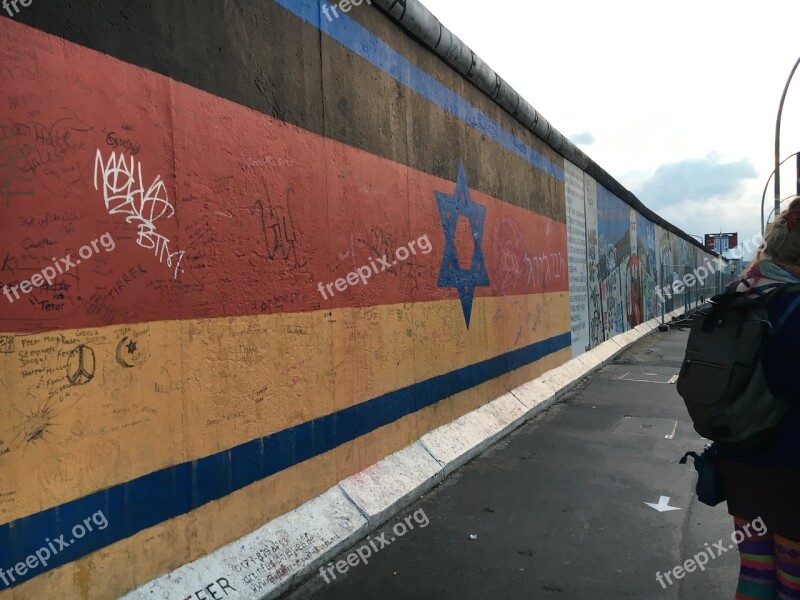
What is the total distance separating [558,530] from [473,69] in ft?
17.1

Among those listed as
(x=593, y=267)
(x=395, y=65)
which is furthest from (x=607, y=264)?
(x=395, y=65)

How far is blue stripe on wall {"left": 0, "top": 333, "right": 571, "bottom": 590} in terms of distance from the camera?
238 cm

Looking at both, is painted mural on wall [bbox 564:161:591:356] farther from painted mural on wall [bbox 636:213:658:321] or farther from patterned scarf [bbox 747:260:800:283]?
patterned scarf [bbox 747:260:800:283]

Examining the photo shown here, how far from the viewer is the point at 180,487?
303 cm

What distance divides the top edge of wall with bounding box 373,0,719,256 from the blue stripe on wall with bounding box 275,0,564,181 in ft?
1.01

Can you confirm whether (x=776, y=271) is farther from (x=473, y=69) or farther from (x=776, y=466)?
(x=473, y=69)

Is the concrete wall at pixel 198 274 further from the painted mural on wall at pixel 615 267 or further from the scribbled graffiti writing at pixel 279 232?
the painted mural on wall at pixel 615 267

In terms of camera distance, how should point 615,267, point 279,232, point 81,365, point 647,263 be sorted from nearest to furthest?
1. point 81,365
2. point 279,232
3. point 615,267
4. point 647,263

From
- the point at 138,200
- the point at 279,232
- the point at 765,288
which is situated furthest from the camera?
the point at 279,232

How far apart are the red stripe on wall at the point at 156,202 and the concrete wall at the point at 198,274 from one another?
0.4 inches

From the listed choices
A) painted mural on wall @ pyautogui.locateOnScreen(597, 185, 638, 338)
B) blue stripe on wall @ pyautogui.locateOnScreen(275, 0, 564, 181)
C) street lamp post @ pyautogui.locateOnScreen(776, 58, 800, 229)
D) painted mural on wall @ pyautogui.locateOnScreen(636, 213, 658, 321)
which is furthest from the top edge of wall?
street lamp post @ pyautogui.locateOnScreen(776, 58, 800, 229)

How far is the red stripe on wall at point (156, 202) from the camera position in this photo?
238 cm

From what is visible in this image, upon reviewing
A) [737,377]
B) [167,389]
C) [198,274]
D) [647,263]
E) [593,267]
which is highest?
[647,263]

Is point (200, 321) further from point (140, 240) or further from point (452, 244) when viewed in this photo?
point (452, 244)
